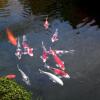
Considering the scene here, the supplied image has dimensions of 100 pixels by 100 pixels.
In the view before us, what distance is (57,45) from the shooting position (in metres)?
22.2

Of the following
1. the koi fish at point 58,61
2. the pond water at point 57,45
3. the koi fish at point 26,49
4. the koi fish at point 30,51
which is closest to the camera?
the pond water at point 57,45

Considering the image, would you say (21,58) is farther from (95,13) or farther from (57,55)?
(95,13)

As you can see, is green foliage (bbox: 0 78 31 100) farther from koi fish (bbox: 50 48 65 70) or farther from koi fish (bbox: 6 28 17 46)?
koi fish (bbox: 6 28 17 46)

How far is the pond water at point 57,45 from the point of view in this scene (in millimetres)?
17391

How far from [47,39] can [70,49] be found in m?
2.67

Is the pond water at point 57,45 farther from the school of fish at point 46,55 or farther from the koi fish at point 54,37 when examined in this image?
the koi fish at point 54,37

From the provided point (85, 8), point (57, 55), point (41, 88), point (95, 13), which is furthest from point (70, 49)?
point (85, 8)

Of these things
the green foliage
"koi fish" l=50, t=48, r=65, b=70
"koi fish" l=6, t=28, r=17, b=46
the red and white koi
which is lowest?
"koi fish" l=50, t=48, r=65, b=70

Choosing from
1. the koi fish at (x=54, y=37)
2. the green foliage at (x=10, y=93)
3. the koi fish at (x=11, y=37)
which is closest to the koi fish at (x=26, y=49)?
the koi fish at (x=11, y=37)

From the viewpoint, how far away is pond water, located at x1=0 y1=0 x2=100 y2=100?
1739 cm

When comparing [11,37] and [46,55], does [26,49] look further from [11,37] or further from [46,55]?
[11,37]

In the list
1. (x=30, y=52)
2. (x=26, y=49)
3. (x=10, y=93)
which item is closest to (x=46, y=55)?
(x=30, y=52)

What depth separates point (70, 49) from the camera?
21.4 m

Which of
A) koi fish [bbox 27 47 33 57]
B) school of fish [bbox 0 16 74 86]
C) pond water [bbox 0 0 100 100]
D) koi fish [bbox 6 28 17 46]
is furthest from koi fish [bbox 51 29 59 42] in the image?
koi fish [bbox 6 28 17 46]
